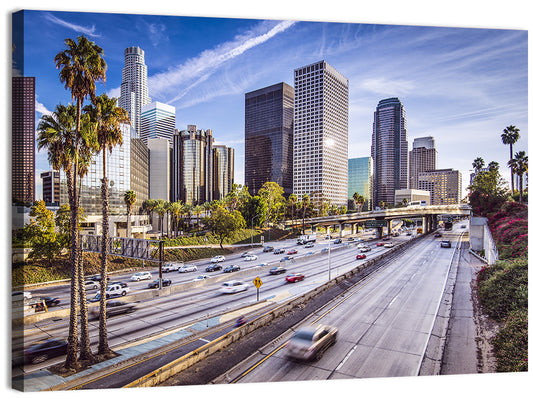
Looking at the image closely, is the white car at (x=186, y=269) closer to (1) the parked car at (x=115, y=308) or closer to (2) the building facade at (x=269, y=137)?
(1) the parked car at (x=115, y=308)

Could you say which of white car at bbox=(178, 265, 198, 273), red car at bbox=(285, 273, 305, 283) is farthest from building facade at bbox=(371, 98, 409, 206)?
white car at bbox=(178, 265, 198, 273)

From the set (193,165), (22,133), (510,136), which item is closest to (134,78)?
(22,133)

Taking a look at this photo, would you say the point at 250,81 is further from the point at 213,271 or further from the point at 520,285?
the point at 520,285

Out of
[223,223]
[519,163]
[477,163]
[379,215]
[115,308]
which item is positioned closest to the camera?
[519,163]

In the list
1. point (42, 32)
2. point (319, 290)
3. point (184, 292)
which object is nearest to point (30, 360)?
point (184, 292)

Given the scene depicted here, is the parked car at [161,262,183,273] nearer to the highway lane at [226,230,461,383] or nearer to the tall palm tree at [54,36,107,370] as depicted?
the tall palm tree at [54,36,107,370]

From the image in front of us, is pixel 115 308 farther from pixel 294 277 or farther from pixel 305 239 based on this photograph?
pixel 305 239

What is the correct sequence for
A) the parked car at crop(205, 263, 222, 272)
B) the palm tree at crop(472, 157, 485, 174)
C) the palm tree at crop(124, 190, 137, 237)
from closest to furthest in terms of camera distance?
the palm tree at crop(472, 157, 485, 174)
the palm tree at crop(124, 190, 137, 237)
the parked car at crop(205, 263, 222, 272)
